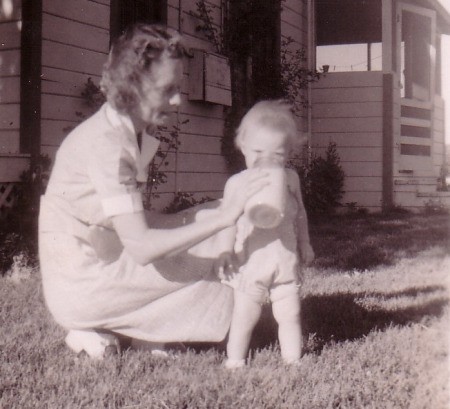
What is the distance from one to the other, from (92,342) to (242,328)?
61cm

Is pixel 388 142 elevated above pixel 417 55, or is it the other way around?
pixel 417 55

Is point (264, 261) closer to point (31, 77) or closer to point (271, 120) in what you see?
point (271, 120)

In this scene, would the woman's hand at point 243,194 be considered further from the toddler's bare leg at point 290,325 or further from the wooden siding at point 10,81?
the wooden siding at point 10,81

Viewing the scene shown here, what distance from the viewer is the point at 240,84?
818cm

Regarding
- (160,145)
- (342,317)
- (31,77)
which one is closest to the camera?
(342,317)

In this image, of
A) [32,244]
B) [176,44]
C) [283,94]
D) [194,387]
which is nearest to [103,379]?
[194,387]

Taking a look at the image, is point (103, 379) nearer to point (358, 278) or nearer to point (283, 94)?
point (358, 278)

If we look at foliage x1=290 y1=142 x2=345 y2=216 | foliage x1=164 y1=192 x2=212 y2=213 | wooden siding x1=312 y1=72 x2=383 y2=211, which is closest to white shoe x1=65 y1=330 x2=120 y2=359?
foliage x1=164 y1=192 x2=212 y2=213

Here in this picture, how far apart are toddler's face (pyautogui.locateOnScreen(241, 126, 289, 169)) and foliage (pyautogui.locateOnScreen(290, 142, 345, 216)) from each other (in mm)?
6836

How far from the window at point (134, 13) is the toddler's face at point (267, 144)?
396 centimetres

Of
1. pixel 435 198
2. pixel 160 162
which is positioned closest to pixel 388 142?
pixel 435 198

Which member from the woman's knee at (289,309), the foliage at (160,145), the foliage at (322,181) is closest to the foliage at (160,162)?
the foliage at (160,145)

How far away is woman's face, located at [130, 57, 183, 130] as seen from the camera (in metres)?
2.36

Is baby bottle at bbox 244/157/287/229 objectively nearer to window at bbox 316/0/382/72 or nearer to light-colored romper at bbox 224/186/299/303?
light-colored romper at bbox 224/186/299/303
